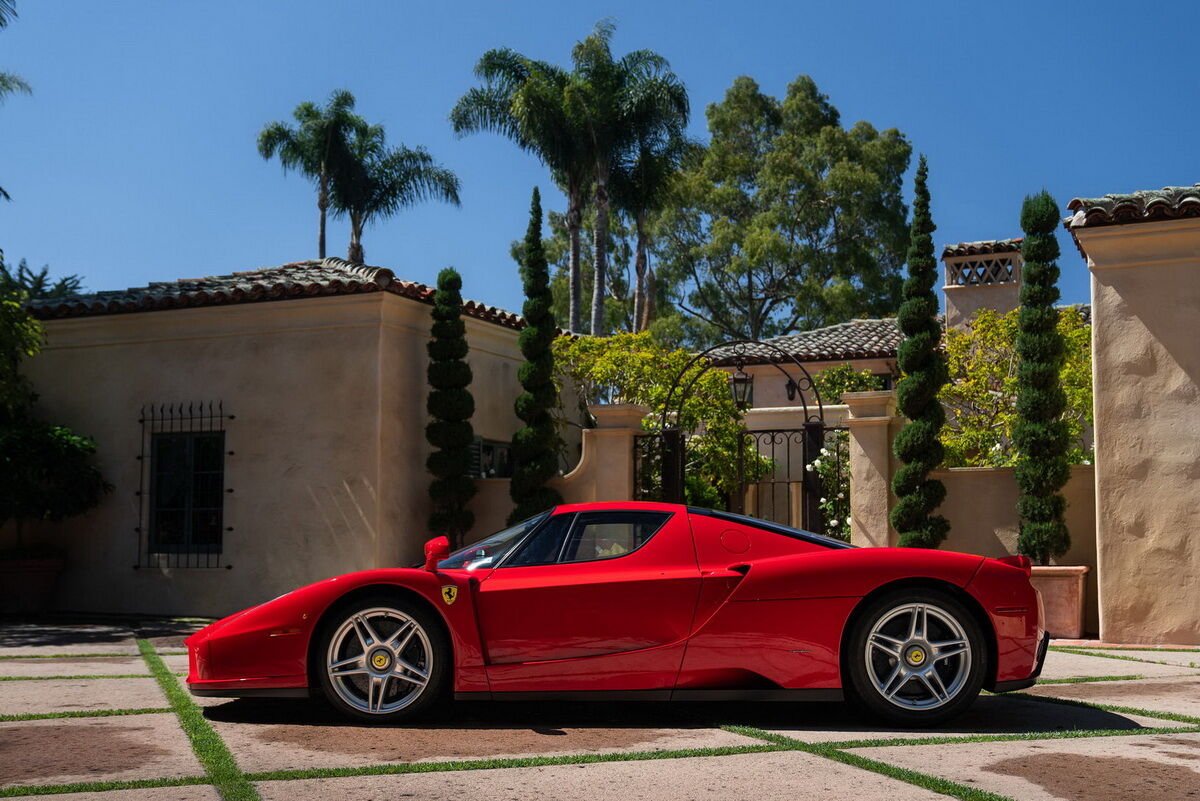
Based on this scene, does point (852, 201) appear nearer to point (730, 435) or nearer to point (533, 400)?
point (730, 435)

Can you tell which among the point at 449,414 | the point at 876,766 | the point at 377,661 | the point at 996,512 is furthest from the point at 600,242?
the point at 876,766

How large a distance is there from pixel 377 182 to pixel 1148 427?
1270 inches

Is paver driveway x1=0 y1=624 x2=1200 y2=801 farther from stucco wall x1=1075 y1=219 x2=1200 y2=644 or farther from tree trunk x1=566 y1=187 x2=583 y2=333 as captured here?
tree trunk x1=566 y1=187 x2=583 y2=333

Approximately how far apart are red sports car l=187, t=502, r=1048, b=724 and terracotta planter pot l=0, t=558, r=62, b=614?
9.20 metres

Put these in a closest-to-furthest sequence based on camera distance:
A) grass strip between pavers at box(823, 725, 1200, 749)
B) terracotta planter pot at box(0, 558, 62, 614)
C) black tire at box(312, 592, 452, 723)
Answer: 1. grass strip between pavers at box(823, 725, 1200, 749)
2. black tire at box(312, 592, 452, 723)
3. terracotta planter pot at box(0, 558, 62, 614)

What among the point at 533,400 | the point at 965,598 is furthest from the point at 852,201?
the point at 965,598

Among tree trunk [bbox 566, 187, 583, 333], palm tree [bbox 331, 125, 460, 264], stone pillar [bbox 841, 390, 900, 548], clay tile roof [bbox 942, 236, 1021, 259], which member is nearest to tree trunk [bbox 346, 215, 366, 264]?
palm tree [bbox 331, 125, 460, 264]

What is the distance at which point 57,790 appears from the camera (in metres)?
4.52

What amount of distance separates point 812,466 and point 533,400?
354 centimetres

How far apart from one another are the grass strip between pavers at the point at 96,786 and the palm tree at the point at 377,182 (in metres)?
35.8

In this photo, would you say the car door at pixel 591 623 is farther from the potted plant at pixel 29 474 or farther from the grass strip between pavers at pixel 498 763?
the potted plant at pixel 29 474

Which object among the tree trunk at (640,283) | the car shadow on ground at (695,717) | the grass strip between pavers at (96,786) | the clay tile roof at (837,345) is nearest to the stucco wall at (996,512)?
the car shadow on ground at (695,717)

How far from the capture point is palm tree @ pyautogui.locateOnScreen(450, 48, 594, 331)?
32344mm

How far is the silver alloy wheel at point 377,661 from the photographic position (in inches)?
238
